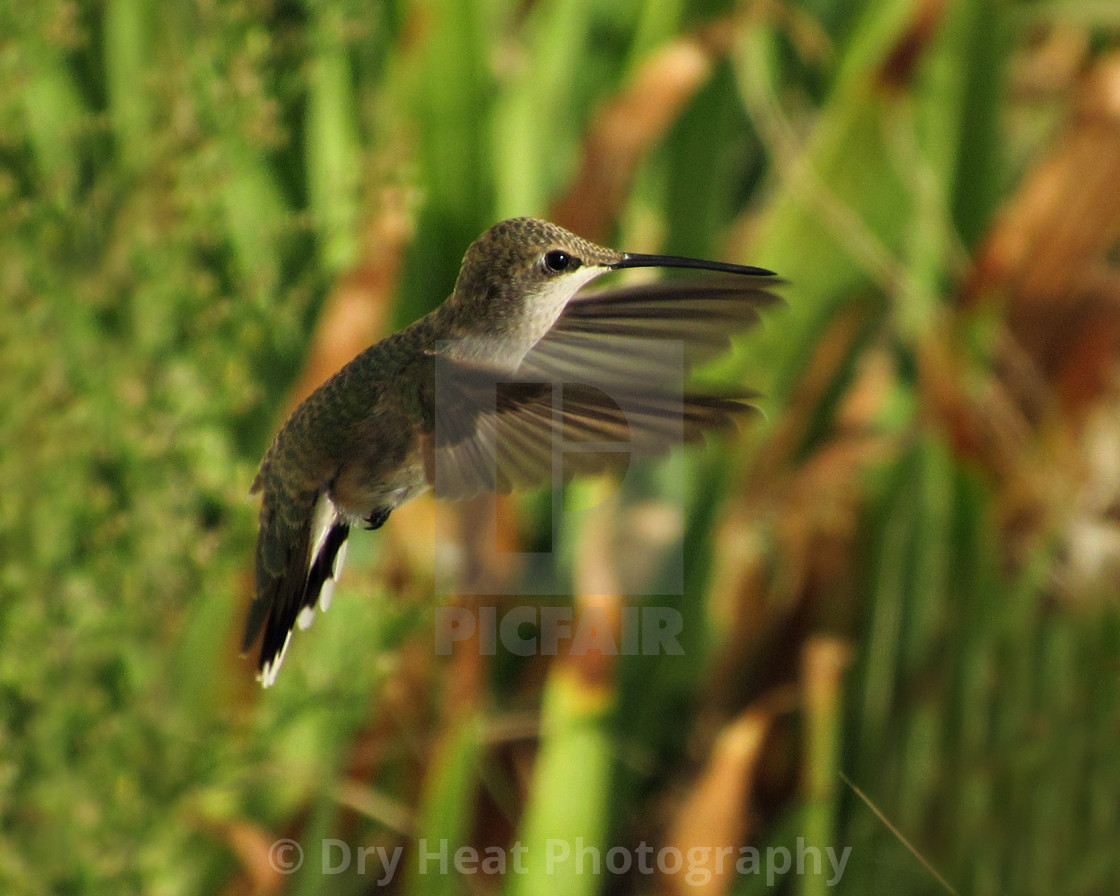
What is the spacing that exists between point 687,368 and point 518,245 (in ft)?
0.24

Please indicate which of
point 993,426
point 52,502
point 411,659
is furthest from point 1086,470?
point 52,502

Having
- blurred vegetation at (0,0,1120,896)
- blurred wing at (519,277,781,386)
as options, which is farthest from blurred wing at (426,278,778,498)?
blurred vegetation at (0,0,1120,896)

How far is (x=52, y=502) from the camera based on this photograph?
95cm

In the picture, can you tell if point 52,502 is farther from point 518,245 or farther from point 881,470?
point 881,470

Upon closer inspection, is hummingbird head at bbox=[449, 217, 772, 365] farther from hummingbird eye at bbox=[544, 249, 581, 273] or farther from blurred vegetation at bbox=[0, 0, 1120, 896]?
blurred vegetation at bbox=[0, 0, 1120, 896]

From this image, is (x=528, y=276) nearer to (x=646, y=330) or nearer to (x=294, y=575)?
(x=646, y=330)

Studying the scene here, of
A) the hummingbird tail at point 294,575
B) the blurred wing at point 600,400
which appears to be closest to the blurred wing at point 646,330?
the blurred wing at point 600,400

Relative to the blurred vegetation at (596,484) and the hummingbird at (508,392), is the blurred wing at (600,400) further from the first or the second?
the blurred vegetation at (596,484)

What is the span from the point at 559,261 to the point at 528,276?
1 cm

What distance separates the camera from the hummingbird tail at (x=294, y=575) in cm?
50

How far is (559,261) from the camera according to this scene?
1.42 feet

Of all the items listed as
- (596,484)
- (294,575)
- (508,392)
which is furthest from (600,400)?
(596,484)

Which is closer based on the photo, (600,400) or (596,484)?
(600,400)

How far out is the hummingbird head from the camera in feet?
1.42
